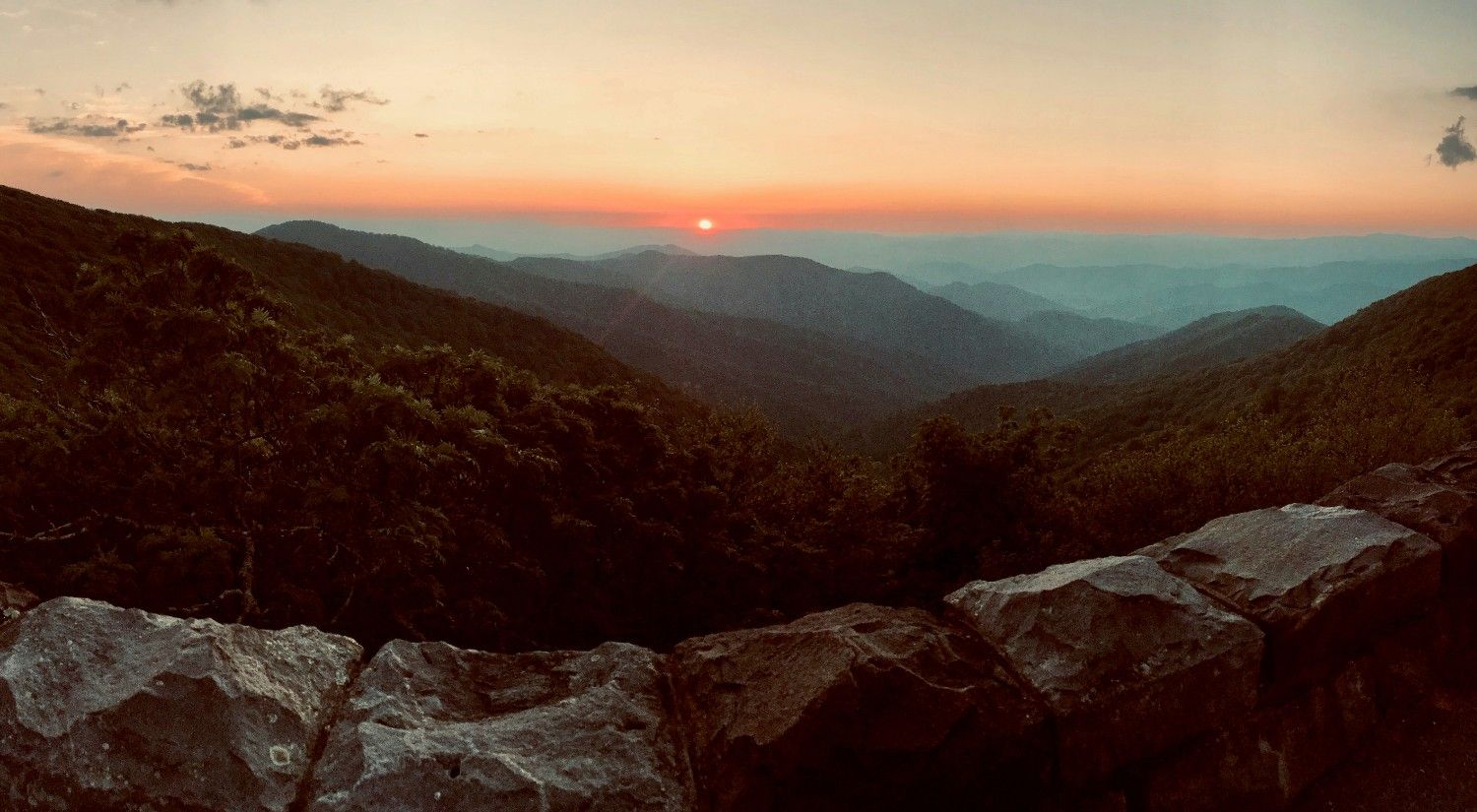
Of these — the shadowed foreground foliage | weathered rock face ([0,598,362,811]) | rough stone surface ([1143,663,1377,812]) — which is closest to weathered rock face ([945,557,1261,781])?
rough stone surface ([1143,663,1377,812])

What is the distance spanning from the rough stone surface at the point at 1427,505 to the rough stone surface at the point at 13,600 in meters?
13.7

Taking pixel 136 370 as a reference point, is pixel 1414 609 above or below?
below

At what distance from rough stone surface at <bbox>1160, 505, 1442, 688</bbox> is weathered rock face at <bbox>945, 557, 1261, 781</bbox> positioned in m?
0.52

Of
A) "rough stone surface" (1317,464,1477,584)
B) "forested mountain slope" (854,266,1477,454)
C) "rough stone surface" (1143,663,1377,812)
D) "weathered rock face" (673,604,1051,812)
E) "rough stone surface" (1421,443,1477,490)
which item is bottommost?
"forested mountain slope" (854,266,1477,454)

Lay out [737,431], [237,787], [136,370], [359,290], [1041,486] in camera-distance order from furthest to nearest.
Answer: [359,290] < [1041,486] < [737,431] < [136,370] < [237,787]

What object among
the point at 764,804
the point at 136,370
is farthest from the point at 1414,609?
the point at 136,370

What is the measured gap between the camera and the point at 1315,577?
23.9ft

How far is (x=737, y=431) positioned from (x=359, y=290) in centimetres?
10755

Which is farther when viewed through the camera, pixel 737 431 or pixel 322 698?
pixel 737 431

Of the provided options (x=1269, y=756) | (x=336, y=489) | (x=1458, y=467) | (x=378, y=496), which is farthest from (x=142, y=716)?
(x=1458, y=467)

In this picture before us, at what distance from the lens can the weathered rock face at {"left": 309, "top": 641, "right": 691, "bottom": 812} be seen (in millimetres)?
4383

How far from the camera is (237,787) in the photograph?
4.27 metres

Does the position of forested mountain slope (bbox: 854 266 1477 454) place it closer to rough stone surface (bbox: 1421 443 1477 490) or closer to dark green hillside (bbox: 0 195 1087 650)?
rough stone surface (bbox: 1421 443 1477 490)

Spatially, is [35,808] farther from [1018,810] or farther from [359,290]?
[359,290]
